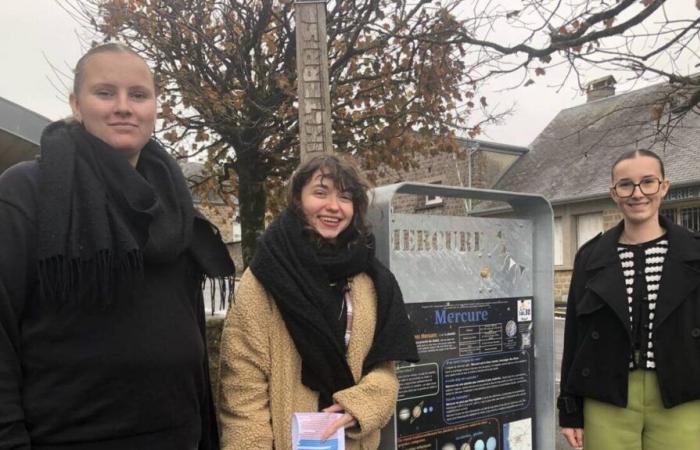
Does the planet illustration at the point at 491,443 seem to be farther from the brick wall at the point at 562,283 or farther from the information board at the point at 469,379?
the brick wall at the point at 562,283

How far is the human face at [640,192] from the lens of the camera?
2.65 meters

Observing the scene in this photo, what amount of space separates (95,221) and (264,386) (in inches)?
31.2

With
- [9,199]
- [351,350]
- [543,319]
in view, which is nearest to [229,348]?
[351,350]

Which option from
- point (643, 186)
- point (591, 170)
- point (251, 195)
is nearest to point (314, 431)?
point (643, 186)

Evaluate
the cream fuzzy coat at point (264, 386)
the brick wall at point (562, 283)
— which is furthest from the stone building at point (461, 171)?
the cream fuzzy coat at point (264, 386)

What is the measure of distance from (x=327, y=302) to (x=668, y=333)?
1537 mm

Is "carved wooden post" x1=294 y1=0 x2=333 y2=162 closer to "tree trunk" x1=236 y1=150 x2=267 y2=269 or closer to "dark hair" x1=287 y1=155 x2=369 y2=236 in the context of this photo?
"dark hair" x1=287 y1=155 x2=369 y2=236

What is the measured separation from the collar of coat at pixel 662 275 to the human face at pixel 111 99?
2.06 m

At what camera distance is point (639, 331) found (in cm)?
261

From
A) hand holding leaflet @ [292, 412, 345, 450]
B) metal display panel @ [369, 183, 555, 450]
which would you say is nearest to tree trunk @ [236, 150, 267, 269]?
metal display panel @ [369, 183, 555, 450]

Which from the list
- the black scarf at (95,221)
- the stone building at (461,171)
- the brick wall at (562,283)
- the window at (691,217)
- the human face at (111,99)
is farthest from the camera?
the stone building at (461,171)

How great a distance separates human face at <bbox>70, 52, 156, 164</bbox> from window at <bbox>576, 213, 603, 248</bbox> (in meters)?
17.5

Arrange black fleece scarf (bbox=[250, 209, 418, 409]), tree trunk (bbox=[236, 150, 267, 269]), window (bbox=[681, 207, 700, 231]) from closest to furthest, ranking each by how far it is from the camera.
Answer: black fleece scarf (bbox=[250, 209, 418, 409])
tree trunk (bbox=[236, 150, 267, 269])
window (bbox=[681, 207, 700, 231])

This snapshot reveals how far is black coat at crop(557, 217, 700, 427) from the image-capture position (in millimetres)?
2510
